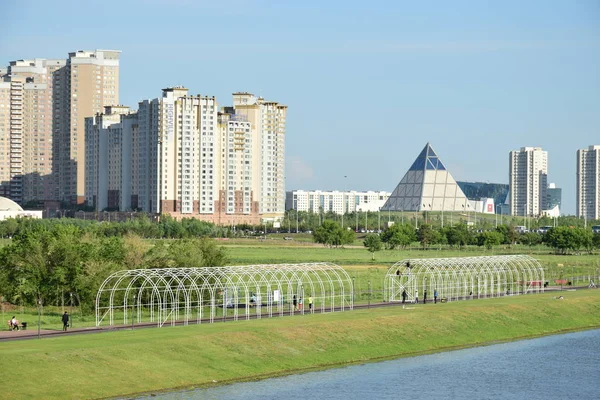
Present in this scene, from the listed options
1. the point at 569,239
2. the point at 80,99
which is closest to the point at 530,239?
the point at 569,239

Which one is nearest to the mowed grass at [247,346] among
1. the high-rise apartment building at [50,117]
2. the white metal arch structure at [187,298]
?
the white metal arch structure at [187,298]

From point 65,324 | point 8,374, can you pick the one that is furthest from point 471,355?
point 8,374

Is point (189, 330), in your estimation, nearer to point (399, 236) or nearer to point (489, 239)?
point (399, 236)

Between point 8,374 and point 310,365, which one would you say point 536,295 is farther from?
point 8,374

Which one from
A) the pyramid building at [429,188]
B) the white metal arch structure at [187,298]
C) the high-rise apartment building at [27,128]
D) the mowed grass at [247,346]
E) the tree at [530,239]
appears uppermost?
the high-rise apartment building at [27,128]

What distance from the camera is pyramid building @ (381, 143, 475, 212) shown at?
161000 millimetres

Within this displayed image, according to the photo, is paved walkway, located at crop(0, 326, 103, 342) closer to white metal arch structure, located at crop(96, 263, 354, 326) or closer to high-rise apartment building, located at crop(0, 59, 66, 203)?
white metal arch structure, located at crop(96, 263, 354, 326)

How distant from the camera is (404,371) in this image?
3234 cm

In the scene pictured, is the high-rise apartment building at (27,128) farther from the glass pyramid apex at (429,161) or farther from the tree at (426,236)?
the tree at (426,236)

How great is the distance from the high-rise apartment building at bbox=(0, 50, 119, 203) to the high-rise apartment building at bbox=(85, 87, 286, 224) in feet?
43.7

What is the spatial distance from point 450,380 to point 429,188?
434 ft

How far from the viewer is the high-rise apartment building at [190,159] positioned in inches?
5276

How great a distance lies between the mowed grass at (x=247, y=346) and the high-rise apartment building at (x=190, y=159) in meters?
90.7

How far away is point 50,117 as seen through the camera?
18488 cm
